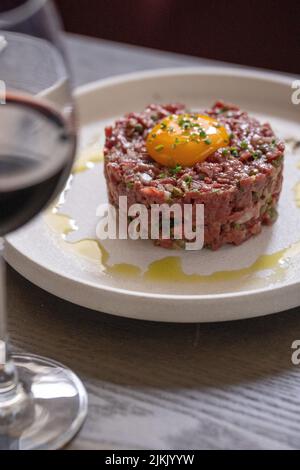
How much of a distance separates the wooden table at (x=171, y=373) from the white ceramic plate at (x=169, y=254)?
0.29ft

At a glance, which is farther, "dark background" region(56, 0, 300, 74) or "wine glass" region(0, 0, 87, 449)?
"dark background" region(56, 0, 300, 74)

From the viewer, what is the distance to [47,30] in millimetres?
1459

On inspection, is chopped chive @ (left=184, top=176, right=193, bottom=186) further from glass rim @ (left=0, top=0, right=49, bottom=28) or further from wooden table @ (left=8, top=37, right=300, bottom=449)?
glass rim @ (left=0, top=0, right=49, bottom=28)

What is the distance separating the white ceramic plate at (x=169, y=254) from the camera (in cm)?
197

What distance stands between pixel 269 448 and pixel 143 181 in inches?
38.0

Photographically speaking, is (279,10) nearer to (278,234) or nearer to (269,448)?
(278,234)

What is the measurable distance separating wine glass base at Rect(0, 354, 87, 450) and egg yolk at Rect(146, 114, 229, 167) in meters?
0.82

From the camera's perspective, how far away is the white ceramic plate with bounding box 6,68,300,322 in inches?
77.4

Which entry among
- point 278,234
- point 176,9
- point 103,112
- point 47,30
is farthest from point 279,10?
point 47,30

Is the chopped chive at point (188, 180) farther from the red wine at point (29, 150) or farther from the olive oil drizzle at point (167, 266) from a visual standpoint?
the red wine at point (29, 150)

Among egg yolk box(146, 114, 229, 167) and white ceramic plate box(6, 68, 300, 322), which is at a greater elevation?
egg yolk box(146, 114, 229, 167)

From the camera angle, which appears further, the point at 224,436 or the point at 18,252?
the point at 18,252

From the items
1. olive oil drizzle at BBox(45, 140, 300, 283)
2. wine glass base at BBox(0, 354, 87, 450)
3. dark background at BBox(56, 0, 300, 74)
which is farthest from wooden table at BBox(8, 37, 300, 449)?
dark background at BBox(56, 0, 300, 74)

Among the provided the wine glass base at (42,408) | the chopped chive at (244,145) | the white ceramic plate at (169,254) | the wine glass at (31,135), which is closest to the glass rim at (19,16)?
the wine glass at (31,135)
